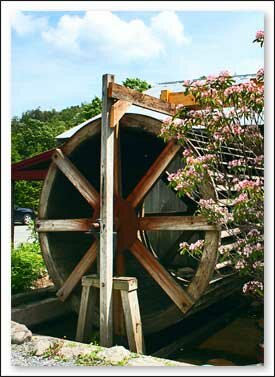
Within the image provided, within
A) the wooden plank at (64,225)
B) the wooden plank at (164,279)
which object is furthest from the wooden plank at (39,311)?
the wooden plank at (164,279)

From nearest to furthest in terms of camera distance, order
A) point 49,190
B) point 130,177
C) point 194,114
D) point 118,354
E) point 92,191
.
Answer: point 118,354, point 194,114, point 92,191, point 49,190, point 130,177

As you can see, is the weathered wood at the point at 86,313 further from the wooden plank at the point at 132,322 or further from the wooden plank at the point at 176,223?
the wooden plank at the point at 176,223

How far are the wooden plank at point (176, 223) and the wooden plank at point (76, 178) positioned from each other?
21.9 inches

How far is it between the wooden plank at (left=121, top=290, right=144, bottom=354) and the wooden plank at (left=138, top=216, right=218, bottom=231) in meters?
0.66

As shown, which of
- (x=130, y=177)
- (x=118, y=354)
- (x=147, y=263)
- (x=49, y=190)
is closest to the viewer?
(x=118, y=354)

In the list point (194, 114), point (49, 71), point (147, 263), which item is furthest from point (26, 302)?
point (194, 114)

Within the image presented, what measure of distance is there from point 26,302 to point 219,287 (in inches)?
84.1

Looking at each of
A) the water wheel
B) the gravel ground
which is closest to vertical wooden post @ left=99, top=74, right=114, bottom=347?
the water wheel

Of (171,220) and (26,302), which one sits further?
(26,302)

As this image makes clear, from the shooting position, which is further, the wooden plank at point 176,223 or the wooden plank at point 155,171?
the wooden plank at point 155,171

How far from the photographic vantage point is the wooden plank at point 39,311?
513 cm

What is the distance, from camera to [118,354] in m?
3.46

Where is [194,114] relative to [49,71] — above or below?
below

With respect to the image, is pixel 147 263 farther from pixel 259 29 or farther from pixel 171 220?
pixel 259 29
